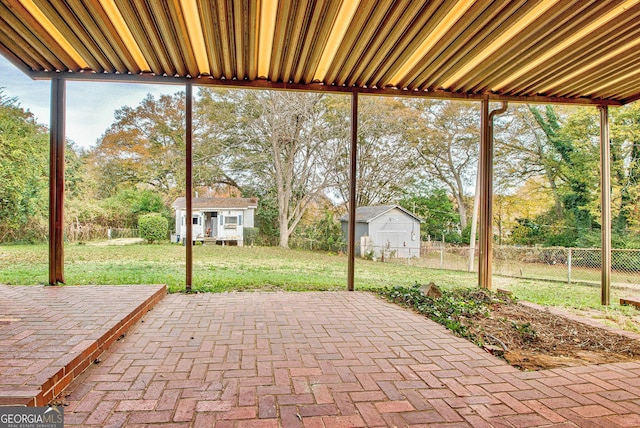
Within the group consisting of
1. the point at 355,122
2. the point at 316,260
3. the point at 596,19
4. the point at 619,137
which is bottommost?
the point at 316,260

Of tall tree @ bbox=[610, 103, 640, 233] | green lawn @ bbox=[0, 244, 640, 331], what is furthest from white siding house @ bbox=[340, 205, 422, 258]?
tall tree @ bbox=[610, 103, 640, 233]

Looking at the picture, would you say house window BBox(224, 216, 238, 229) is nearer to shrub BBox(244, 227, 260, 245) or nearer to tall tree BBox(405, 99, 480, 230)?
shrub BBox(244, 227, 260, 245)

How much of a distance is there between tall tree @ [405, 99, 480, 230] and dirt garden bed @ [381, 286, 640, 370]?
9741 millimetres

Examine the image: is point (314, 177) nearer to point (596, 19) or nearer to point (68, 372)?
point (596, 19)

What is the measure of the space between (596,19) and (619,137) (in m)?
10.5

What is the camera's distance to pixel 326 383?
6.27ft

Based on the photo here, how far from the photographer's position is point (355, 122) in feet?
14.0

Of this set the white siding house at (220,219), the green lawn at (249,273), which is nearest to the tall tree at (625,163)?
the green lawn at (249,273)

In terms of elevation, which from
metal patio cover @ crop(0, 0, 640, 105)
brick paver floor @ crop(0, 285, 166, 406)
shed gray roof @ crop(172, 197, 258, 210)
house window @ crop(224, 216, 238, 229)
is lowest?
brick paver floor @ crop(0, 285, 166, 406)

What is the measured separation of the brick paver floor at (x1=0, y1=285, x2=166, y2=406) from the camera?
1.65m

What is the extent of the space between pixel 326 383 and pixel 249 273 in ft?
16.2

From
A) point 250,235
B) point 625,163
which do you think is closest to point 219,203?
point 250,235

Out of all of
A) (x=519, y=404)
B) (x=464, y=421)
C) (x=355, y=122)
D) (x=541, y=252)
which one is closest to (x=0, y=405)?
(x=464, y=421)

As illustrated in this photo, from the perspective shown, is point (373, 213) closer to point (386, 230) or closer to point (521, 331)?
point (386, 230)
